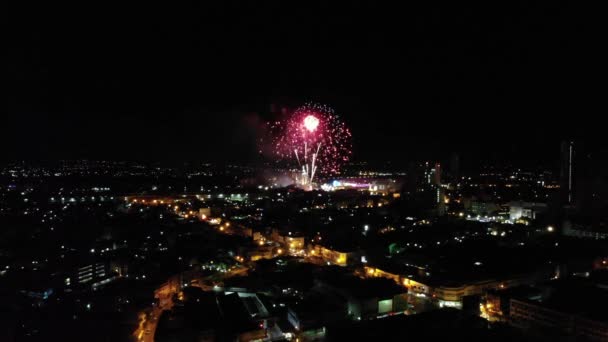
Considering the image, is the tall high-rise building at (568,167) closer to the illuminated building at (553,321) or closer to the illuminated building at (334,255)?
the illuminated building at (334,255)

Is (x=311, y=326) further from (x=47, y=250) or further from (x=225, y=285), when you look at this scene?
(x=47, y=250)

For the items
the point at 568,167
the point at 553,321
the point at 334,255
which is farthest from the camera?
the point at 568,167

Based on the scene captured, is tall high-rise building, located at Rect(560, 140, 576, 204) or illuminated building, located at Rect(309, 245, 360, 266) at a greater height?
tall high-rise building, located at Rect(560, 140, 576, 204)

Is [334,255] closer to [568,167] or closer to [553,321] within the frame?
[553,321]

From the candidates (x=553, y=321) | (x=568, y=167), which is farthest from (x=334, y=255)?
(x=568, y=167)

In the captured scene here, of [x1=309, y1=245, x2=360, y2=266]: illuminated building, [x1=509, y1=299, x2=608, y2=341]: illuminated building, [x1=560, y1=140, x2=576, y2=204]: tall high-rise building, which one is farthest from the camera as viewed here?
[x1=560, y1=140, x2=576, y2=204]: tall high-rise building

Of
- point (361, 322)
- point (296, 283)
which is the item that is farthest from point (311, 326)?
point (296, 283)

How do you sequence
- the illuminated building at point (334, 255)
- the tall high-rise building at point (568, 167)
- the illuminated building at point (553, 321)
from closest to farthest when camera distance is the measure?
the illuminated building at point (553, 321) → the illuminated building at point (334, 255) → the tall high-rise building at point (568, 167)

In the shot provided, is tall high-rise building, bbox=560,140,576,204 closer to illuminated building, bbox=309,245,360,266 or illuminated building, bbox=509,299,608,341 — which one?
illuminated building, bbox=309,245,360,266

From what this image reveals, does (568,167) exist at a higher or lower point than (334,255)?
higher

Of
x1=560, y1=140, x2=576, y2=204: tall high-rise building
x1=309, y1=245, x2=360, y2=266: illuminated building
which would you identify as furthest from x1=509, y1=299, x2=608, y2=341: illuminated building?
x1=560, y1=140, x2=576, y2=204: tall high-rise building

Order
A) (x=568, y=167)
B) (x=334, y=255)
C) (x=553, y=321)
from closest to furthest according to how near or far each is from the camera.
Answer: (x=553, y=321)
(x=334, y=255)
(x=568, y=167)

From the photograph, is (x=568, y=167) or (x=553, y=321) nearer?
(x=553, y=321)

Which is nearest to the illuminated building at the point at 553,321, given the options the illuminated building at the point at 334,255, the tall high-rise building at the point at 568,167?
the illuminated building at the point at 334,255
